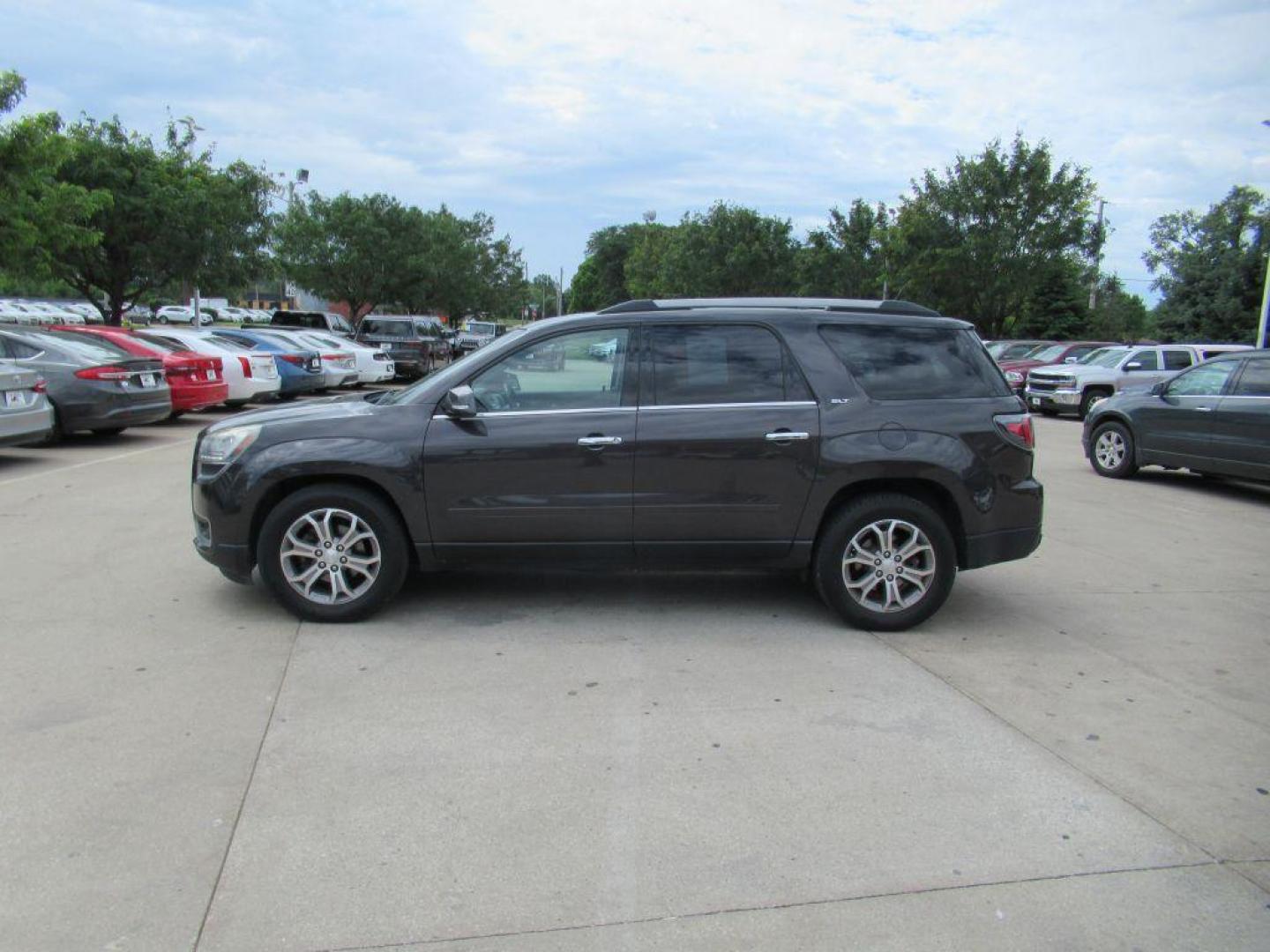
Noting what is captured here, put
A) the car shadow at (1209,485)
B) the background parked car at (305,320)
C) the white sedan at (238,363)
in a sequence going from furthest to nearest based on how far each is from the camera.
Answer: the background parked car at (305,320), the white sedan at (238,363), the car shadow at (1209,485)

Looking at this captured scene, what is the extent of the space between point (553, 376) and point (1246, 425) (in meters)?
8.83

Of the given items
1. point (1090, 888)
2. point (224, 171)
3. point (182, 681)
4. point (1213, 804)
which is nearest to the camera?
point (1090, 888)

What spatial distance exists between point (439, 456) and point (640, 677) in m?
1.69

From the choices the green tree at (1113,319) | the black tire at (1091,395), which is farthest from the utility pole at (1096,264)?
the black tire at (1091,395)

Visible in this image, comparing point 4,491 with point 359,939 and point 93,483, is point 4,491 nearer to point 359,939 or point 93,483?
point 93,483

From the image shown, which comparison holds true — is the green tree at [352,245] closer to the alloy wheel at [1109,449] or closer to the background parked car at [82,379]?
the background parked car at [82,379]

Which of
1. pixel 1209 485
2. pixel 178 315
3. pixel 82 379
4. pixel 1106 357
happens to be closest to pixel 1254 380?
pixel 1209 485

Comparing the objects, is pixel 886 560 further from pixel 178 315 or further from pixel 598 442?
pixel 178 315

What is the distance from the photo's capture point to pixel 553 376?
5.72 metres

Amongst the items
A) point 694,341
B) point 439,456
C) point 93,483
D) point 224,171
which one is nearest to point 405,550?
point 439,456

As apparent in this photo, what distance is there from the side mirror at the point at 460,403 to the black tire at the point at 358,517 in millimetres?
653

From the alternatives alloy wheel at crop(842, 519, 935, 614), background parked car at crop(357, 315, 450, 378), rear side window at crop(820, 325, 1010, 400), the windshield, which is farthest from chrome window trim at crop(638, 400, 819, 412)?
background parked car at crop(357, 315, 450, 378)

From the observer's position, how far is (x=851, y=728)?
436cm

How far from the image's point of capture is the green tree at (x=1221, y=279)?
35.8 meters
